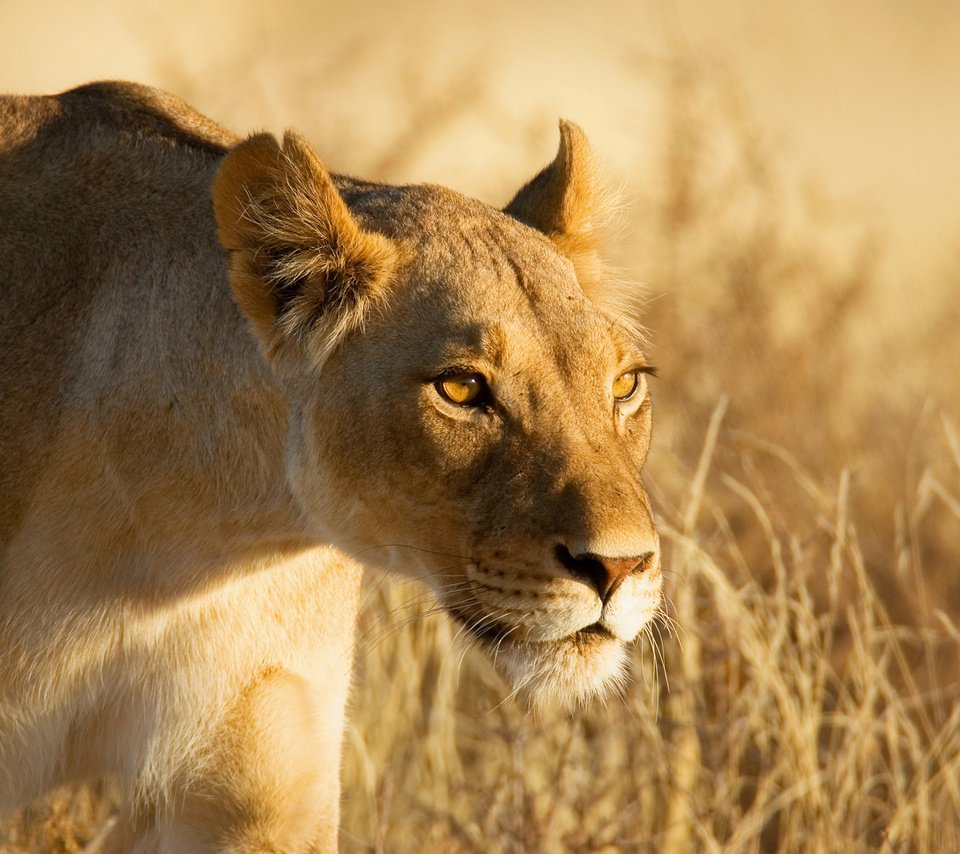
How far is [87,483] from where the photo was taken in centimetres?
373

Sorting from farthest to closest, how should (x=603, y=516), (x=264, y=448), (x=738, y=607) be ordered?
1. (x=738, y=607)
2. (x=264, y=448)
3. (x=603, y=516)

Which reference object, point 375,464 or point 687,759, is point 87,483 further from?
point 687,759

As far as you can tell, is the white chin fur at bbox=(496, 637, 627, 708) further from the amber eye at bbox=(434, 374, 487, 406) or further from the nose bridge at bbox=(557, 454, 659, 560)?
the amber eye at bbox=(434, 374, 487, 406)

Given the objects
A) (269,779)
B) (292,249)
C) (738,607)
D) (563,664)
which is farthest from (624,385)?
(738,607)

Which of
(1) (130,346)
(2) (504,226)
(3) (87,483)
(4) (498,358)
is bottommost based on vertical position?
(3) (87,483)

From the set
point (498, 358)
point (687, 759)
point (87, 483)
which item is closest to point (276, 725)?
point (87, 483)

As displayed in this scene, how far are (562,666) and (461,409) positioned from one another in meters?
0.55

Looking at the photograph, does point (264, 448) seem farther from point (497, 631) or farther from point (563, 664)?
point (563, 664)

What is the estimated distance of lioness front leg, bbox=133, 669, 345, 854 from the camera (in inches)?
156

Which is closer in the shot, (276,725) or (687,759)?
(276,725)

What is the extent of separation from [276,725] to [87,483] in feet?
2.42

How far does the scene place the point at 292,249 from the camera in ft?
11.7

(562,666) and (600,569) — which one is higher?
(600,569)

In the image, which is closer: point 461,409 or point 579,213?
point 461,409
